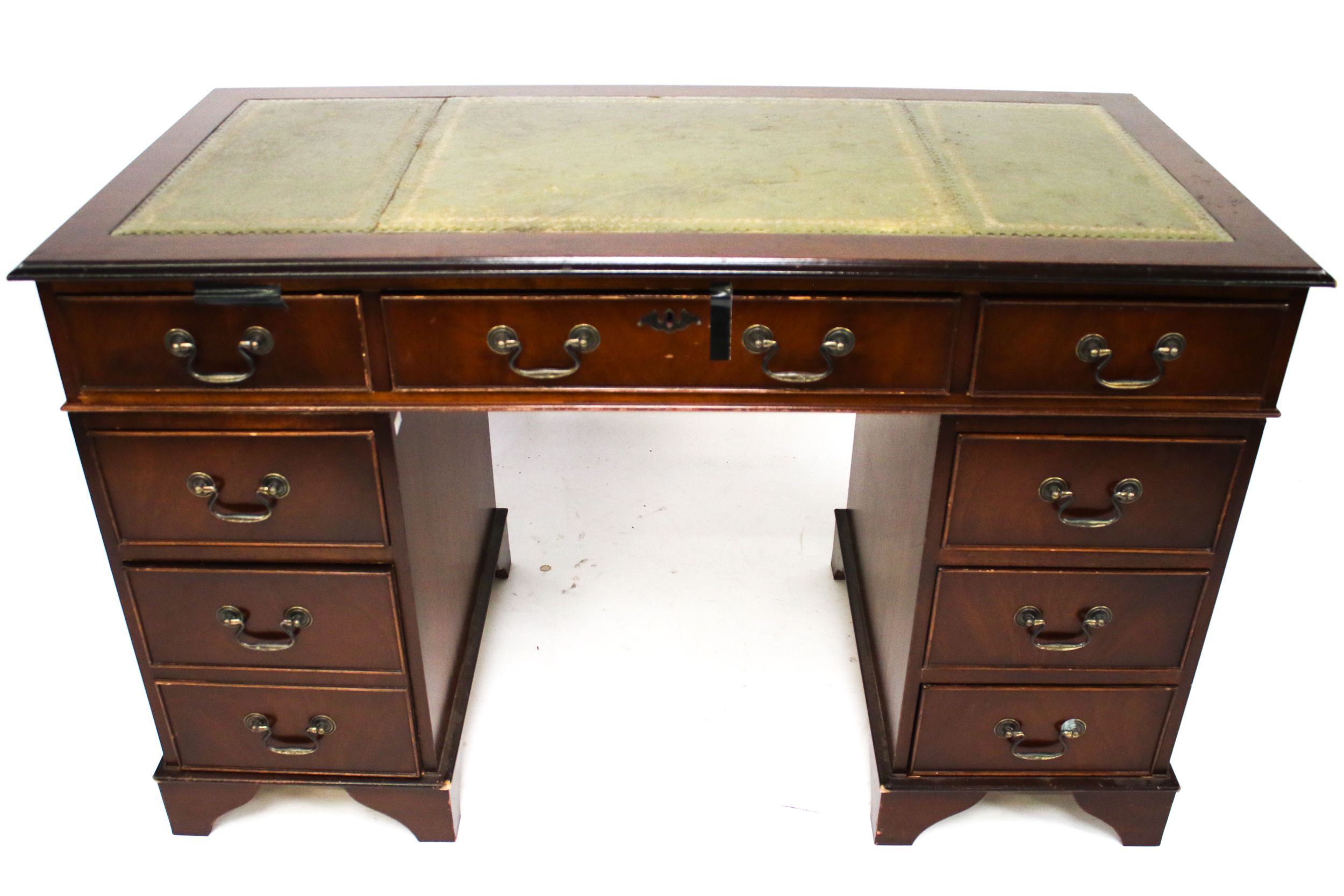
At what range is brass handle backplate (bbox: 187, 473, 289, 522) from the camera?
1498 mm

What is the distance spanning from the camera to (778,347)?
4.54 feet

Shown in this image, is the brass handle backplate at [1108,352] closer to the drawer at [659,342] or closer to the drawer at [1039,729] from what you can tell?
the drawer at [659,342]

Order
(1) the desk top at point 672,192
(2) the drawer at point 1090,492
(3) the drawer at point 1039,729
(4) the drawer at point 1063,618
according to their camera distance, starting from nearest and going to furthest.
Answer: (1) the desk top at point 672,192 < (2) the drawer at point 1090,492 < (4) the drawer at point 1063,618 < (3) the drawer at point 1039,729

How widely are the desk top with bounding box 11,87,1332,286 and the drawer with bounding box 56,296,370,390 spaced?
0.05 m

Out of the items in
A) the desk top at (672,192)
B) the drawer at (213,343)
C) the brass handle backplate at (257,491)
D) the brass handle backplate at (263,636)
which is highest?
the desk top at (672,192)

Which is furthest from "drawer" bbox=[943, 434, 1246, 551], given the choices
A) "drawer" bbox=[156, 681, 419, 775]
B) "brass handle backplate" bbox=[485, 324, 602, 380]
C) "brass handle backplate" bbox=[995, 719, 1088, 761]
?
"drawer" bbox=[156, 681, 419, 775]

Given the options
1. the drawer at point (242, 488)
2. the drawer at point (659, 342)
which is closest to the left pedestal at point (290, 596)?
the drawer at point (242, 488)

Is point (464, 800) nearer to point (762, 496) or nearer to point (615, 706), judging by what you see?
point (615, 706)

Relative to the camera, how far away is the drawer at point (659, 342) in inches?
53.4

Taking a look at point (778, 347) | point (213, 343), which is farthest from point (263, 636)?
point (778, 347)

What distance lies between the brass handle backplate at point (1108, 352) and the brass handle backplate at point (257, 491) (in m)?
1.02

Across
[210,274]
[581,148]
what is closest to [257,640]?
[210,274]

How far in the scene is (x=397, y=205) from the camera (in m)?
1.47

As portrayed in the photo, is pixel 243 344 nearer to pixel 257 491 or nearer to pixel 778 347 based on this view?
pixel 257 491
